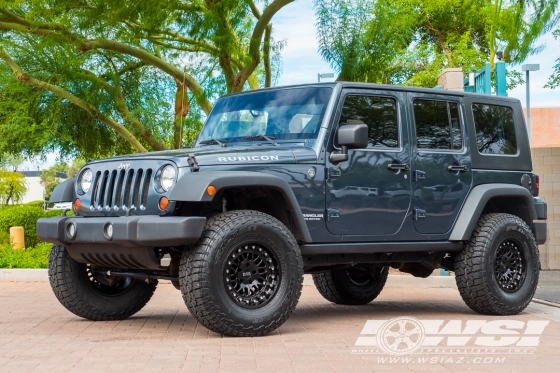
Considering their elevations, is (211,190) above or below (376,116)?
below

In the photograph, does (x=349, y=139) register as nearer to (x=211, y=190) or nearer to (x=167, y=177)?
(x=211, y=190)

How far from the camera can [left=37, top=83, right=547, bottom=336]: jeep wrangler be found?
7.62 m

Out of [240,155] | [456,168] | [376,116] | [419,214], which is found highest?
[376,116]

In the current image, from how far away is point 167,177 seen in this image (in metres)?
7.67

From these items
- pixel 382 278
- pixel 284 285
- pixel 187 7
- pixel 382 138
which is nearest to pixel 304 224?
pixel 284 285

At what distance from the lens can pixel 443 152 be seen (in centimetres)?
946

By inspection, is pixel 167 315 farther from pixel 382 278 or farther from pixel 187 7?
pixel 187 7

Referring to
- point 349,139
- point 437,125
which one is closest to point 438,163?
point 437,125

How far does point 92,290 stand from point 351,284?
3.14 meters

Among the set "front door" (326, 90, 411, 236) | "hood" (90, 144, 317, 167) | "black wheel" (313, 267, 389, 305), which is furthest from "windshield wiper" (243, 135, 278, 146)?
"black wheel" (313, 267, 389, 305)

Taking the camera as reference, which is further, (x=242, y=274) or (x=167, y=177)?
(x=242, y=274)

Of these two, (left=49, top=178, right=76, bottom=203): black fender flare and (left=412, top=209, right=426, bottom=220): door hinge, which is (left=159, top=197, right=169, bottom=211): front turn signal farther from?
(left=412, top=209, right=426, bottom=220): door hinge

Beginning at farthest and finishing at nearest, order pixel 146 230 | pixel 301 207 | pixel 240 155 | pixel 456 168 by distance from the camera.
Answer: pixel 456 168
pixel 301 207
pixel 240 155
pixel 146 230

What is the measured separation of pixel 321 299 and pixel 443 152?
9.98 ft
